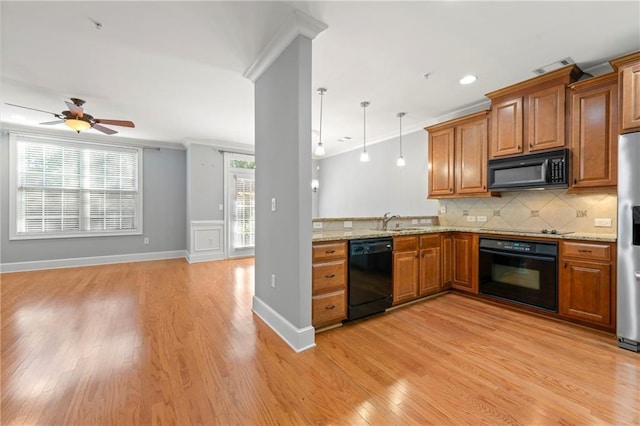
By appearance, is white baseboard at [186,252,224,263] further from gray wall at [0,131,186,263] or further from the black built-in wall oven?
the black built-in wall oven

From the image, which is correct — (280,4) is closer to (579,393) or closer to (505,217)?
(579,393)

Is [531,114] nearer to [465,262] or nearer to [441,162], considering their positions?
[441,162]

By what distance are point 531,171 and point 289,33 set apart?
9.97 feet

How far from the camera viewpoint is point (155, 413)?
1.50 metres

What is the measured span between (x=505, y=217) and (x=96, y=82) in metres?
5.64

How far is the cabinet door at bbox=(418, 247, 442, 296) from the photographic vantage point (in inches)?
131

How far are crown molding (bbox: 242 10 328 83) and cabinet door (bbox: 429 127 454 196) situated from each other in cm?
267

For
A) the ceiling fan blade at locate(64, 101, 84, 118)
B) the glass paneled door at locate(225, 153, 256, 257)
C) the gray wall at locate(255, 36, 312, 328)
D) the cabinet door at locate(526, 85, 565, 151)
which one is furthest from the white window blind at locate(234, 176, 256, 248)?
the cabinet door at locate(526, 85, 565, 151)

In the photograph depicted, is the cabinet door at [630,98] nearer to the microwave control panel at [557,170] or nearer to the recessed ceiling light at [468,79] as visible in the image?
the microwave control panel at [557,170]

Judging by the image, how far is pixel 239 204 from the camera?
6.44 m

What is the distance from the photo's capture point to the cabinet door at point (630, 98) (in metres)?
Answer: 2.21

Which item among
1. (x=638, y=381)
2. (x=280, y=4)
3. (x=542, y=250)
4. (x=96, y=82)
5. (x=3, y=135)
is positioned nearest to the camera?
(x=638, y=381)

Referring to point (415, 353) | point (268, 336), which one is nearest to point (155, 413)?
point (268, 336)

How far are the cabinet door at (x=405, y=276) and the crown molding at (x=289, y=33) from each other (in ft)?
7.78
